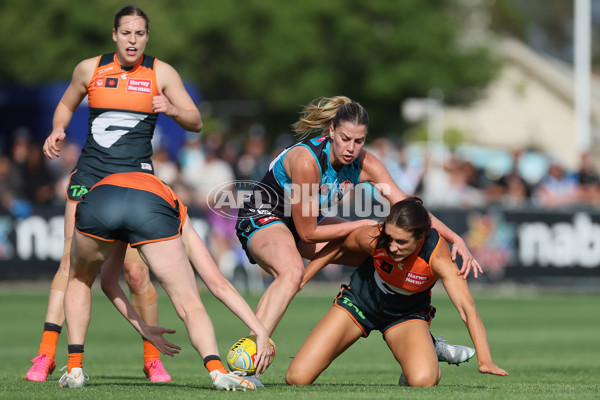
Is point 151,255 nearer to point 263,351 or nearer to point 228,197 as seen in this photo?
point 263,351

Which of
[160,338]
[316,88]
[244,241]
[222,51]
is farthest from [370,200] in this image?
[222,51]

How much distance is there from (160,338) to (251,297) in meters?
10.1

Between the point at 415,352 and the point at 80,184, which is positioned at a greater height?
the point at 80,184

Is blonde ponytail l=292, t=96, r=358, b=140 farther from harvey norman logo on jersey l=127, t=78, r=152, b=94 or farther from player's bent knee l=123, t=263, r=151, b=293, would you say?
player's bent knee l=123, t=263, r=151, b=293

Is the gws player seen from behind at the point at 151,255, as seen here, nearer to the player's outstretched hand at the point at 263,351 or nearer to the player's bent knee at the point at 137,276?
the player's outstretched hand at the point at 263,351

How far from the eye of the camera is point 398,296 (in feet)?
26.2

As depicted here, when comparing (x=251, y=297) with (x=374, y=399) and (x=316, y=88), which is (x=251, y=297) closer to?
(x=374, y=399)

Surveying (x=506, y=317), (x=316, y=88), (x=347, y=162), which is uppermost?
(x=316, y=88)

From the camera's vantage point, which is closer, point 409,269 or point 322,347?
point 409,269

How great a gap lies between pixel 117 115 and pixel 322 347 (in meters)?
2.43

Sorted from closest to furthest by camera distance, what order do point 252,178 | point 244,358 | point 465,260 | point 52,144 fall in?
1. point 244,358
2. point 465,260
3. point 52,144
4. point 252,178

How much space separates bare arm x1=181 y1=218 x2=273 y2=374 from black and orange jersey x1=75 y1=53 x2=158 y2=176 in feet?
4.03

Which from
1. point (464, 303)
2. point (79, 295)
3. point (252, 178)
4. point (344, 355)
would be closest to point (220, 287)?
point (79, 295)

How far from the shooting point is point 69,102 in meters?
8.02
